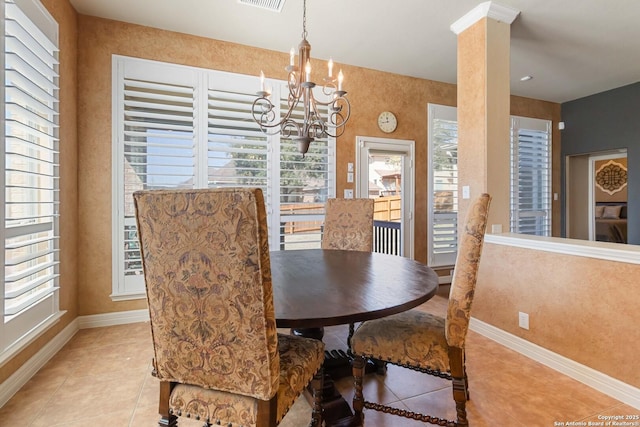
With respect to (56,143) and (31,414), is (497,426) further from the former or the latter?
(56,143)

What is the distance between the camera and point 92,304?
2.97m

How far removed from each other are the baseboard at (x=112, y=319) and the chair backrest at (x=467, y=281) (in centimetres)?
291

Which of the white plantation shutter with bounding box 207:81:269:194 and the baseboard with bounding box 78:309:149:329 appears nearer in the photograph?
the baseboard with bounding box 78:309:149:329

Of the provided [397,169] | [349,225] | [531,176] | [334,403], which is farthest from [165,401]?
[531,176]

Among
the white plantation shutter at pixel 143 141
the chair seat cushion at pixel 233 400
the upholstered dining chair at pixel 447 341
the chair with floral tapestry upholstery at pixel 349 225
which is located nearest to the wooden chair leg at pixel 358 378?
the upholstered dining chair at pixel 447 341

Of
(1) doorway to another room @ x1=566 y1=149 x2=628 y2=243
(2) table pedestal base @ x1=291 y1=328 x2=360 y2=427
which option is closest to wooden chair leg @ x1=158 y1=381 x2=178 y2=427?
(2) table pedestal base @ x1=291 y1=328 x2=360 y2=427

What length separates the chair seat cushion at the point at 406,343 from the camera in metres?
1.42

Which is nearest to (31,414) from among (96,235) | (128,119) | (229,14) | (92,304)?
(92,304)

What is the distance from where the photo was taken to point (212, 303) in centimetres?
99

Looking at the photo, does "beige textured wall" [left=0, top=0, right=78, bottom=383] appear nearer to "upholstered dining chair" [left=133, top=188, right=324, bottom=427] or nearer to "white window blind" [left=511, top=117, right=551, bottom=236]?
"upholstered dining chair" [left=133, top=188, right=324, bottom=427]

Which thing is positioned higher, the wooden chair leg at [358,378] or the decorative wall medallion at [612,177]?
the decorative wall medallion at [612,177]

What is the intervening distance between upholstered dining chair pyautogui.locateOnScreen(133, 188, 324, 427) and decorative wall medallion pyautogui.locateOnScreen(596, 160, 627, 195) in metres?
8.98

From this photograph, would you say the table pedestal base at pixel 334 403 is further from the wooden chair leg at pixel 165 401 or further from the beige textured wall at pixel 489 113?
the beige textured wall at pixel 489 113

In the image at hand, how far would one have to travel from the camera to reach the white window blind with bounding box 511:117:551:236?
5.02 meters
